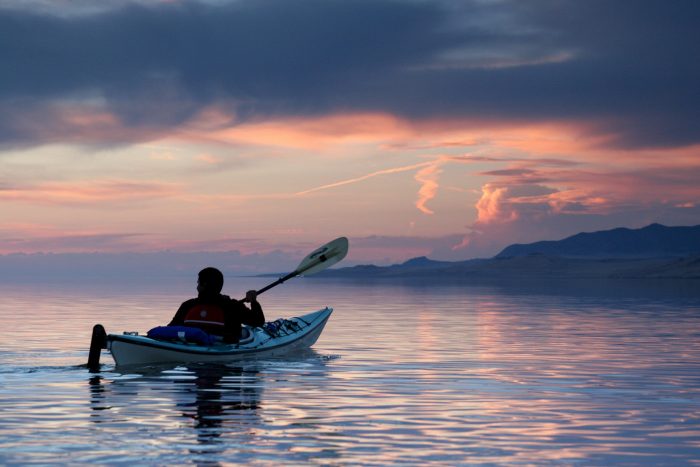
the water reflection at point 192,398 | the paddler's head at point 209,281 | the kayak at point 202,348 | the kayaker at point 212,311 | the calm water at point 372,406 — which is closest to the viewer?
the calm water at point 372,406

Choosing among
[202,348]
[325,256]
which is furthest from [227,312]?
[325,256]

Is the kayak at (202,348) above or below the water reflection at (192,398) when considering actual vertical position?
above

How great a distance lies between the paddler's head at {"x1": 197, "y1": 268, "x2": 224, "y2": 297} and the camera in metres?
21.8

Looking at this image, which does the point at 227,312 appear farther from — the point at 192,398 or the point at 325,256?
the point at 325,256

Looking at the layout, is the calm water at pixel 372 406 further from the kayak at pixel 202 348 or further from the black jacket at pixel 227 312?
the black jacket at pixel 227 312

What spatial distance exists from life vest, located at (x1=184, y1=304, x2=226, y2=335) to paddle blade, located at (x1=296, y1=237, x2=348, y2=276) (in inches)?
315

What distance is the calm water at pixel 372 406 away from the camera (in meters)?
11.9

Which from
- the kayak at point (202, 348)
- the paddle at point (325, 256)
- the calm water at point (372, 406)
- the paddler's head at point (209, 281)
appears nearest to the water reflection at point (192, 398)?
the calm water at point (372, 406)

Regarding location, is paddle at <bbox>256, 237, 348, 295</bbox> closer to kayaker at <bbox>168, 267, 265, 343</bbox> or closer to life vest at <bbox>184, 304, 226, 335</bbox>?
kayaker at <bbox>168, 267, 265, 343</bbox>

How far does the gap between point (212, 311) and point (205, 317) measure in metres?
0.23

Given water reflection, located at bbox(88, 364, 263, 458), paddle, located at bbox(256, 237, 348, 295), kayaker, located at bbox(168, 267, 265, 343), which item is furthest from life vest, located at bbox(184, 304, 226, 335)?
paddle, located at bbox(256, 237, 348, 295)

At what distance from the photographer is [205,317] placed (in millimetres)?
22500

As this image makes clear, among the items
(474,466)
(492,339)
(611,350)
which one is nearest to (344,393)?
(474,466)

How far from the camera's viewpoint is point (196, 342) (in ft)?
72.4
